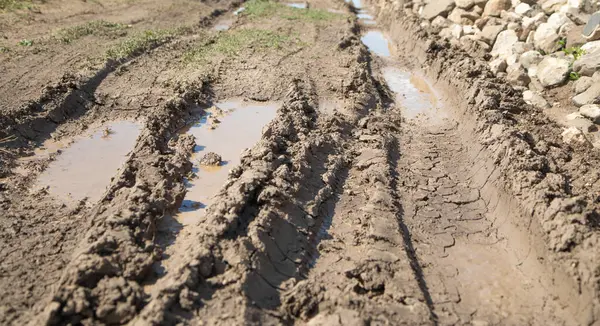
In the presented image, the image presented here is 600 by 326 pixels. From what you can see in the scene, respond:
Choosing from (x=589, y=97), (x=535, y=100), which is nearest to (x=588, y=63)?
(x=589, y=97)

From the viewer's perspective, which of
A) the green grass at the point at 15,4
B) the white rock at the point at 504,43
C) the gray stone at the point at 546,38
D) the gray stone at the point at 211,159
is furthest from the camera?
the green grass at the point at 15,4

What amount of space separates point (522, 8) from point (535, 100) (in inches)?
181

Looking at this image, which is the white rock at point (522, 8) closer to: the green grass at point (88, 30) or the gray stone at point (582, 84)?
the gray stone at point (582, 84)

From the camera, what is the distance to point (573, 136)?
805cm

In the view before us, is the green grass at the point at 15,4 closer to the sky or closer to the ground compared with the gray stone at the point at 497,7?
closer to the ground

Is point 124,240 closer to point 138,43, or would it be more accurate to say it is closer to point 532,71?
point 138,43

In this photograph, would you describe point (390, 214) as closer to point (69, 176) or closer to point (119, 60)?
point (69, 176)

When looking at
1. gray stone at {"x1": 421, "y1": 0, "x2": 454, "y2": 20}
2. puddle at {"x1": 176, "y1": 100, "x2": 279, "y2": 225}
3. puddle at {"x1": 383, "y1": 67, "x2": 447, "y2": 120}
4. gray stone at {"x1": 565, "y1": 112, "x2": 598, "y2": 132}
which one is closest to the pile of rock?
gray stone at {"x1": 565, "y1": 112, "x2": 598, "y2": 132}

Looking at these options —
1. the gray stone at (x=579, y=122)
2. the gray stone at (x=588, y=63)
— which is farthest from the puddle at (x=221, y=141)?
the gray stone at (x=588, y=63)

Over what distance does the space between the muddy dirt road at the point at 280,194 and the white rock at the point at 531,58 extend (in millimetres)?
1172

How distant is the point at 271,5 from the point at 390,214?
16.0 metres

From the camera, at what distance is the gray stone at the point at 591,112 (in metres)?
8.54

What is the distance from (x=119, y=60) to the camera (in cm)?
1167

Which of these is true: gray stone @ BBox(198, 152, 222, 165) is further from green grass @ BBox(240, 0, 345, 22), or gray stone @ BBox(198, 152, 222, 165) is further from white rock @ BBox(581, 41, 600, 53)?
green grass @ BBox(240, 0, 345, 22)
